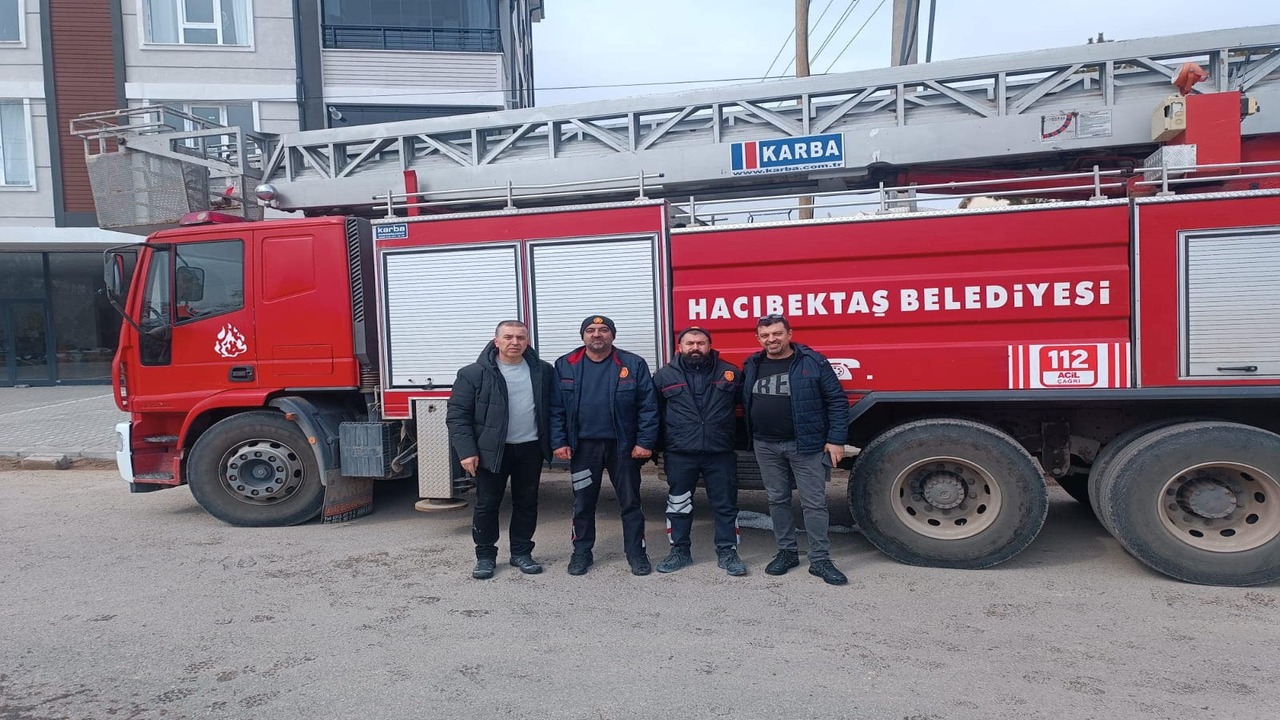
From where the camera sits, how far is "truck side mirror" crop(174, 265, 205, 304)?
6297 millimetres

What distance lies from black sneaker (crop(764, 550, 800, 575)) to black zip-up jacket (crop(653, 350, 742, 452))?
743 mm

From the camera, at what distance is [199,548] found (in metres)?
5.75

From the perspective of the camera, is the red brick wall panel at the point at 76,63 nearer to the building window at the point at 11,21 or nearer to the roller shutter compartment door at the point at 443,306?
the building window at the point at 11,21

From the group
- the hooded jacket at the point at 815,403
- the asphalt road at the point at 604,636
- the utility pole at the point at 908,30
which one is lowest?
the asphalt road at the point at 604,636

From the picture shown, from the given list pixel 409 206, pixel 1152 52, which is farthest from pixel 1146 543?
pixel 409 206

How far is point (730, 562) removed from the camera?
5.06 m

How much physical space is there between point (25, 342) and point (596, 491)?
58.9ft

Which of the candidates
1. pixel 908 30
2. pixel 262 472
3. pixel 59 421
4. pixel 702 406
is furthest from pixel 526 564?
pixel 59 421

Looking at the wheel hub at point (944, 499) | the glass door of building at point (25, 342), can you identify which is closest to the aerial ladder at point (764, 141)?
the wheel hub at point (944, 499)

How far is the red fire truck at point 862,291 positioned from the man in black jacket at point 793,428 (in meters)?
0.35

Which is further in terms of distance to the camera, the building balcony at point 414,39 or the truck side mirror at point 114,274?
the building balcony at point 414,39

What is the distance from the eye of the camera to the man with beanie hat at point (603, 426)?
5.06 metres

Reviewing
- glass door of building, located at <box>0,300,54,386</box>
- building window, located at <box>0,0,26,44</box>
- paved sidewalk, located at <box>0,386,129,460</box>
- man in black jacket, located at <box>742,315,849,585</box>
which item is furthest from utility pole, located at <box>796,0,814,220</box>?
glass door of building, located at <box>0,300,54,386</box>

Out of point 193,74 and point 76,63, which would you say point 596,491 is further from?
point 76,63
